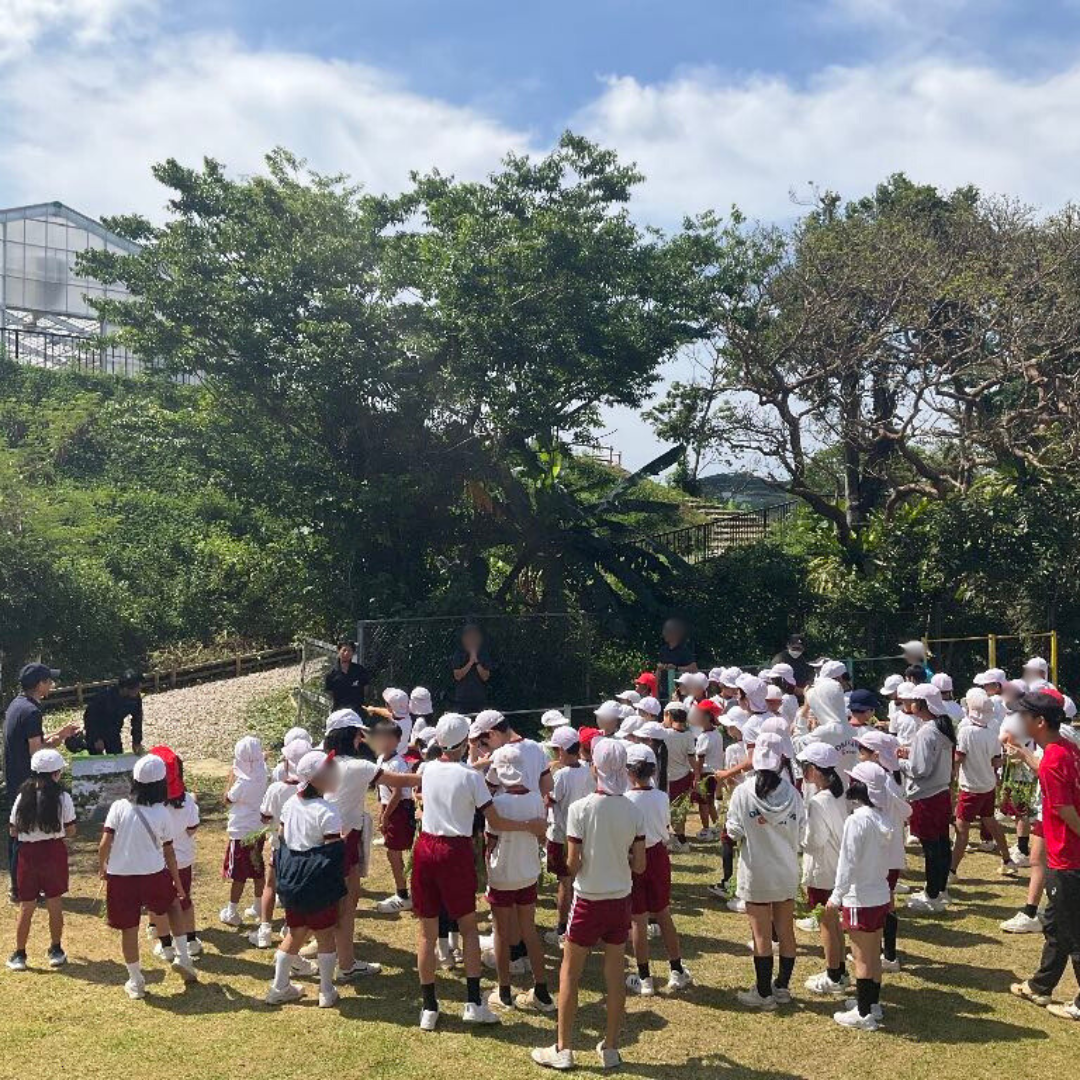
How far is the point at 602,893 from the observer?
5.70m

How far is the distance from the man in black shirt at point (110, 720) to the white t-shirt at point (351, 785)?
398cm

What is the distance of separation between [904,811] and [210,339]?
472 inches

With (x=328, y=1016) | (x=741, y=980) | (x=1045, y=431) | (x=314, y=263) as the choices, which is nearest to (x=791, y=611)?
(x=1045, y=431)

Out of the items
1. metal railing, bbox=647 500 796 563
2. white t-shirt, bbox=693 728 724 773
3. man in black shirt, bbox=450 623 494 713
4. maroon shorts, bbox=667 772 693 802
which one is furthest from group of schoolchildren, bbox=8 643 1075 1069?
metal railing, bbox=647 500 796 563

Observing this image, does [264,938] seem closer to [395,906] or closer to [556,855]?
[395,906]

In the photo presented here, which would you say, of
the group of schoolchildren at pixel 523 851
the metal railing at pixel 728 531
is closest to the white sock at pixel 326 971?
the group of schoolchildren at pixel 523 851

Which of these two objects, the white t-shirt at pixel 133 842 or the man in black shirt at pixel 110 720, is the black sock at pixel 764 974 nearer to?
the white t-shirt at pixel 133 842

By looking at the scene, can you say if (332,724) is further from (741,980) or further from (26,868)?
(741,980)

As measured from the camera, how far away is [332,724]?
22.3ft

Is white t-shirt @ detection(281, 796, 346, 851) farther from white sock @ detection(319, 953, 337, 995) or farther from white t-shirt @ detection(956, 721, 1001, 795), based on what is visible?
white t-shirt @ detection(956, 721, 1001, 795)

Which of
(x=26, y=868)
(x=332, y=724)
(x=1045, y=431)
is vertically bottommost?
(x=26, y=868)

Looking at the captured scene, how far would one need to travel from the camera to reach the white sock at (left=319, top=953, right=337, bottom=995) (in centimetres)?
648

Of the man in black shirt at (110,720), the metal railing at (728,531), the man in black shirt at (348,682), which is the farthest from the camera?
the metal railing at (728,531)

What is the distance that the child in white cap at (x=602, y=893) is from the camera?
566cm
